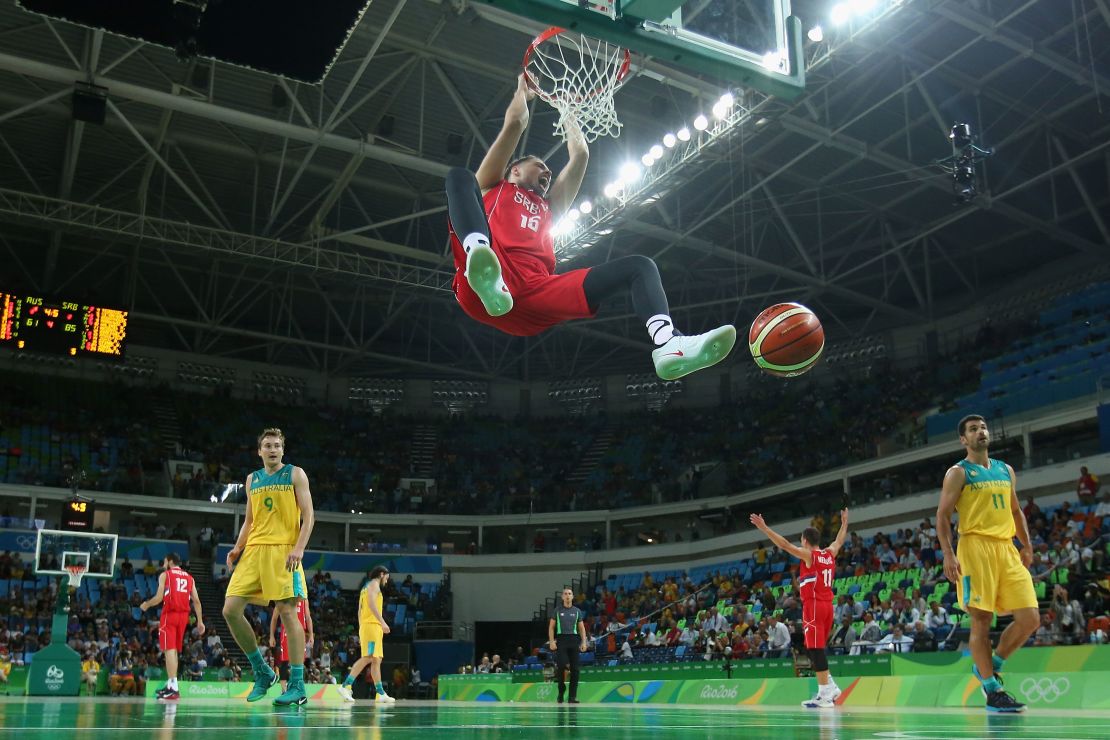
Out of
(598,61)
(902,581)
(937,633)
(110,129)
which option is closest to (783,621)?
(902,581)

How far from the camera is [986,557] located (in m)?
7.39

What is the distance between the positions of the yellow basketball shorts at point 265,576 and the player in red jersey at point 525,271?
272 cm

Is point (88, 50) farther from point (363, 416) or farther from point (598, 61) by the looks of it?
point (363, 416)

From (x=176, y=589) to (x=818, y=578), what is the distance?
8178mm

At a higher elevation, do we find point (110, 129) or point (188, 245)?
point (110, 129)

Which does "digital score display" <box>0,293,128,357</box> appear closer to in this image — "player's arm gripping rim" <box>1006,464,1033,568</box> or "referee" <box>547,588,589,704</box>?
"referee" <box>547,588,589,704</box>

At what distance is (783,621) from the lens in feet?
67.5

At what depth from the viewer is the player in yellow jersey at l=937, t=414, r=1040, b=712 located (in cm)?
730

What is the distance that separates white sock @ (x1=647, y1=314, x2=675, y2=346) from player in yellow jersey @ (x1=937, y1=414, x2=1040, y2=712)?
9.55 ft

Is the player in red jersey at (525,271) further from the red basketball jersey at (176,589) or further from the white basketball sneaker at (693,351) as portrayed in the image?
the red basketball jersey at (176,589)

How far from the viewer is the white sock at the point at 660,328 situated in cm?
562

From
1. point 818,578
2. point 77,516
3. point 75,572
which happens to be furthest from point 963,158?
point 77,516

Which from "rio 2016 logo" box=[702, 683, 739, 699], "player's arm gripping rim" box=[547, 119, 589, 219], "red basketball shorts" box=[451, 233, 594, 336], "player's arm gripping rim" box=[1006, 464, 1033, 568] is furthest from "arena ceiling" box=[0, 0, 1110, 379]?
"red basketball shorts" box=[451, 233, 594, 336]

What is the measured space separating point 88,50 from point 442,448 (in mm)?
21061
